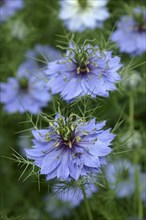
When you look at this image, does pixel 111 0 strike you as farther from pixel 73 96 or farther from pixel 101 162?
pixel 101 162

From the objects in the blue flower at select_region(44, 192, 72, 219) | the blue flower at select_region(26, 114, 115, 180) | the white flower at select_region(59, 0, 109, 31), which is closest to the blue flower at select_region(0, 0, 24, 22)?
the white flower at select_region(59, 0, 109, 31)

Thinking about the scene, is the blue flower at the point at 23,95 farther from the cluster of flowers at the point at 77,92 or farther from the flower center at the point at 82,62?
the flower center at the point at 82,62

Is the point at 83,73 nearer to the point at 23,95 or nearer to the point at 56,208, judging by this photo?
the point at 23,95

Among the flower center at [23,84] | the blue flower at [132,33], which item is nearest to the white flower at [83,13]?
the blue flower at [132,33]

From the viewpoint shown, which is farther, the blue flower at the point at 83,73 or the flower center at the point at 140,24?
the flower center at the point at 140,24

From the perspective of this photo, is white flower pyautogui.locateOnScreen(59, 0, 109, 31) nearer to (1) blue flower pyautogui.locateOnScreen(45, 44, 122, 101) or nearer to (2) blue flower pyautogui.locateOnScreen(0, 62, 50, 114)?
(2) blue flower pyautogui.locateOnScreen(0, 62, 50, 114)

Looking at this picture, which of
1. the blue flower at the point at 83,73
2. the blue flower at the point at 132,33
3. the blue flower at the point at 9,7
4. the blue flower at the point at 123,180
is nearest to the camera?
the blue flower at the point at 83,73

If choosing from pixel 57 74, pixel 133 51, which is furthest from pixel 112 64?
pixel 133 51

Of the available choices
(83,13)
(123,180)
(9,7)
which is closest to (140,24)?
(83,13)
